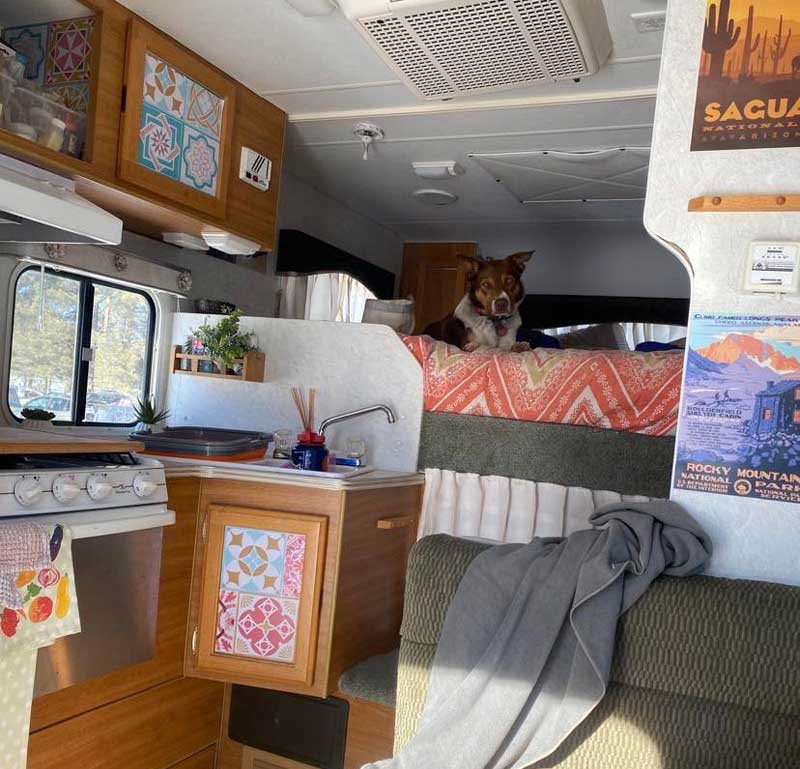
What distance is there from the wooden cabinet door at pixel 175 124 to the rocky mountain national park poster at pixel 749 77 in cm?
173

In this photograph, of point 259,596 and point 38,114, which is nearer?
point 38,114

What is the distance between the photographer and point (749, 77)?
4.84 ft

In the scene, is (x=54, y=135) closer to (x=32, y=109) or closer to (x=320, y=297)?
(x=32, y=109)

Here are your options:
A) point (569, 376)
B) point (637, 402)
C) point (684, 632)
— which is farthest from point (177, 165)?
point (684, 632)

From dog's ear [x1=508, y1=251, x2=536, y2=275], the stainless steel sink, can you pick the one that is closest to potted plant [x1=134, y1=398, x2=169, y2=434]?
the stainless steel sink

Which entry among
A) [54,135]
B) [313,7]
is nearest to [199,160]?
[54,135]

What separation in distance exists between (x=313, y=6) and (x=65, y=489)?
1.54 meters

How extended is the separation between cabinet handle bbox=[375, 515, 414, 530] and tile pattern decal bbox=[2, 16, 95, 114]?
1615 millimetres

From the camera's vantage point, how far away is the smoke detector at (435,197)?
162 inches

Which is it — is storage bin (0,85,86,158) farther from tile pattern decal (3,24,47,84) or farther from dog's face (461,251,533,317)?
dog's face (461,251,533,317)

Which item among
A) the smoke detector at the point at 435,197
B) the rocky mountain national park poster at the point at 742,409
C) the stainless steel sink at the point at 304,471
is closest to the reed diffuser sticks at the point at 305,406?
the stainless steel sink at the point at 304,471

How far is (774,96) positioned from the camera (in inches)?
57.4

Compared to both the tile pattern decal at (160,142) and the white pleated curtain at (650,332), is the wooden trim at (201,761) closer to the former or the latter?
the tile pattern decal at (160,142)

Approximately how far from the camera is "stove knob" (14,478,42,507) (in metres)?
1.71
